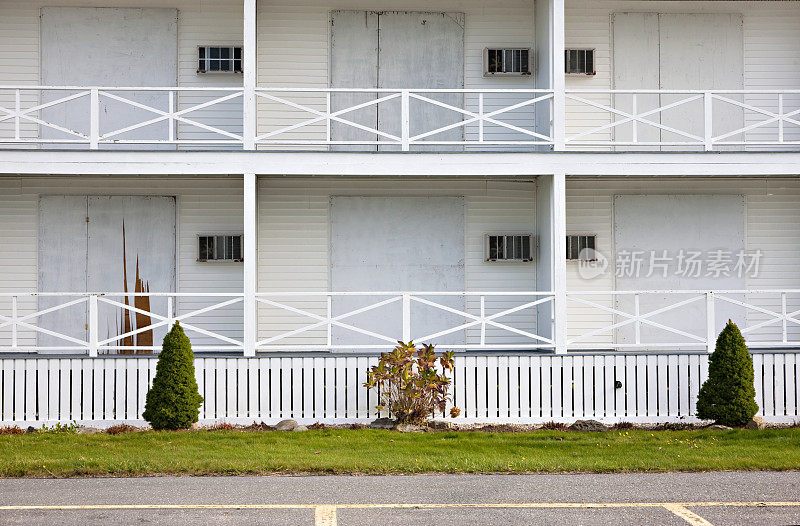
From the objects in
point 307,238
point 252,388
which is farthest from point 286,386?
point 307,238

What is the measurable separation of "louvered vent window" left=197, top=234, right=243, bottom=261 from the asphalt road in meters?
6.52

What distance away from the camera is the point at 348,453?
1068cm

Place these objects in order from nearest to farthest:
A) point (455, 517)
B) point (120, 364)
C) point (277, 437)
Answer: point (455, 517), point (277, 437), point (120, 364)

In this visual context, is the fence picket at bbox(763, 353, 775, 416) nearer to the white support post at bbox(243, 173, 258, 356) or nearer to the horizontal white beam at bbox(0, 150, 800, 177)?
the horizontal white beam at bbox(0, 150, 800, 177)

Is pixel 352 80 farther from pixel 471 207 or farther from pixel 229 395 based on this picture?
pixel 229 395

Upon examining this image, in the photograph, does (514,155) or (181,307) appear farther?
(181,307)

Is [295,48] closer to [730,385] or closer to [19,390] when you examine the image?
[19,390]

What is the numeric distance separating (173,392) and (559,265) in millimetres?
5831

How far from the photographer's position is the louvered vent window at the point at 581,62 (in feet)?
51.6

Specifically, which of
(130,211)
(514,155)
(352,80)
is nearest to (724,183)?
(514,155)

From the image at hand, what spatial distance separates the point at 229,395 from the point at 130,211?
3992 millimetres

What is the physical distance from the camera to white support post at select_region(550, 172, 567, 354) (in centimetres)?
1379

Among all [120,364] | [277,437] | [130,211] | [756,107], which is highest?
[756,107]

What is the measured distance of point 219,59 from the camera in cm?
1538
